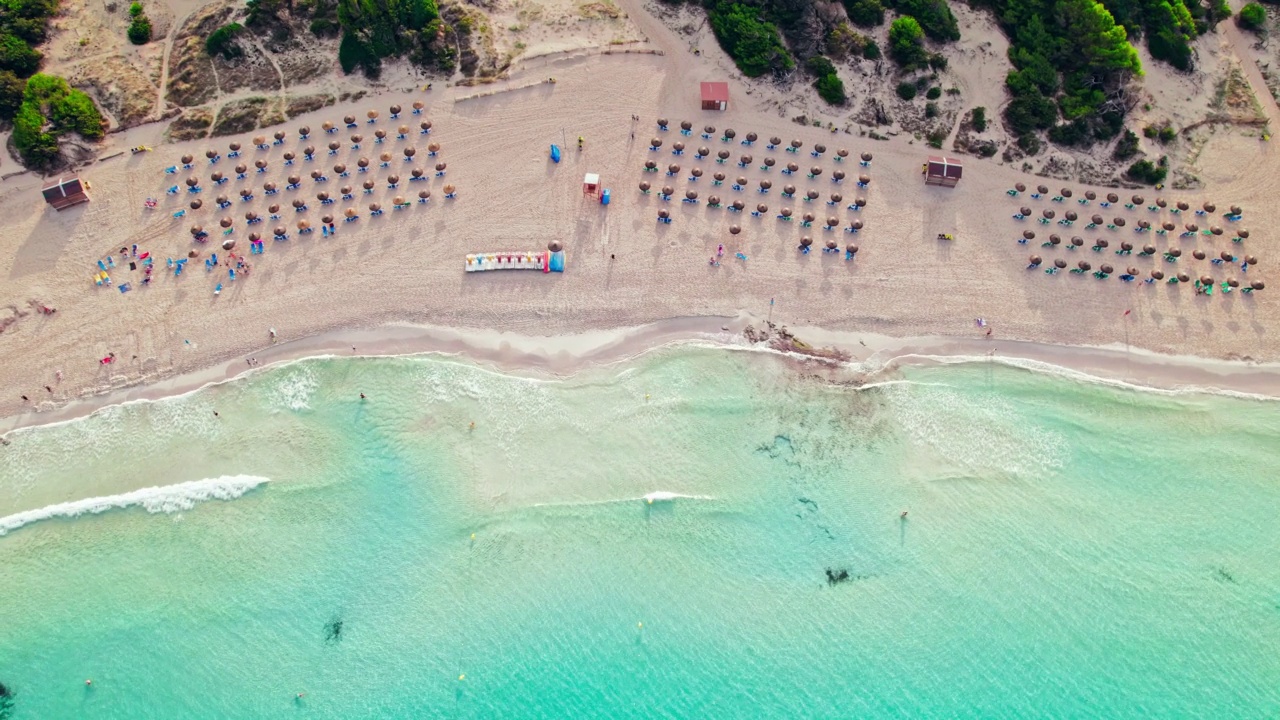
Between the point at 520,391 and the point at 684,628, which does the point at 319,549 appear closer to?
the point at 520,391

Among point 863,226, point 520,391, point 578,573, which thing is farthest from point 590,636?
point 863,226

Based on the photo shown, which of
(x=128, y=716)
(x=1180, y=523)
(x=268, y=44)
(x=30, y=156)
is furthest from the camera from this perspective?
(x=268, y=44)

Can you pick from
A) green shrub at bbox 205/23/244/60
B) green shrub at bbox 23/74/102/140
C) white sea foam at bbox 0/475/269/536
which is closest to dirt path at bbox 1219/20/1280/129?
green shrub at bbox 205/23/244/60

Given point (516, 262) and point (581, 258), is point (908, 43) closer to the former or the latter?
point (581, 258)

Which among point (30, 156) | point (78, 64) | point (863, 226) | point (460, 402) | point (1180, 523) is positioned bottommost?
point (1180, 523)

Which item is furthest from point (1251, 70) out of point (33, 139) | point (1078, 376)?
point (33, 139)

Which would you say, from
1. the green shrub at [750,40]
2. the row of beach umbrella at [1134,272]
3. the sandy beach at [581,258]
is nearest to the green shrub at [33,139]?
the sandy beach at [581,258]
